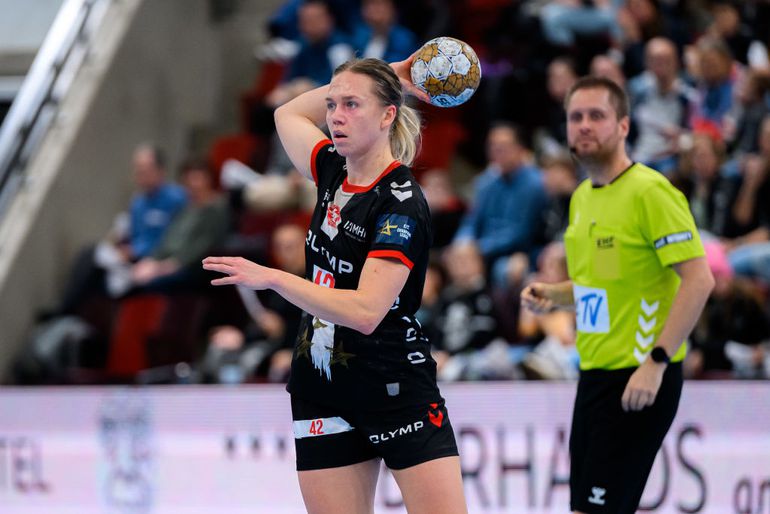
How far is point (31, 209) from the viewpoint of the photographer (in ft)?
32.7

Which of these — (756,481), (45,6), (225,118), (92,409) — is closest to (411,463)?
(756,481)

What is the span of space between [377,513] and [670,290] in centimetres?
283

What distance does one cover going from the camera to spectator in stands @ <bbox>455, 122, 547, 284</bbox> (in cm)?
850

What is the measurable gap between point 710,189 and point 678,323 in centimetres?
389

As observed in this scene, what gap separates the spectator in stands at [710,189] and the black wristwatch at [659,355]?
3.81 meters

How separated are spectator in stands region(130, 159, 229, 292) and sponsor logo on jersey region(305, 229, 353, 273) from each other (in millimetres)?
5675

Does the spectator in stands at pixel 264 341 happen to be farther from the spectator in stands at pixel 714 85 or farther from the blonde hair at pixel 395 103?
the blonde hair at pixel 395 103

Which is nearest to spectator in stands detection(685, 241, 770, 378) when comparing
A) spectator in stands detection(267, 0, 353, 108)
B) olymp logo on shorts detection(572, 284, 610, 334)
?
olymp logo on shorts detection(572, 284, 610, 334)

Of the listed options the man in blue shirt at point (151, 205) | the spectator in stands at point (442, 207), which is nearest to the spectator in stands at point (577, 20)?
the spectator in stands at point (442, 207)

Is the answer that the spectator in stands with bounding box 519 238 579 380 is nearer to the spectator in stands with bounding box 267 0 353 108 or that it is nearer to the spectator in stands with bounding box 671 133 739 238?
the spectator in stands with bounding box 671 133 739 238

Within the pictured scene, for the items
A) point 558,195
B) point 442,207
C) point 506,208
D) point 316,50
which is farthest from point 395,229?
point 316,50

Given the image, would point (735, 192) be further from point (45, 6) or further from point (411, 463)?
point (45, 6)

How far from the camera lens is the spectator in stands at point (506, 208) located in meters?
8.50

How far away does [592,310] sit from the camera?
441 cm
